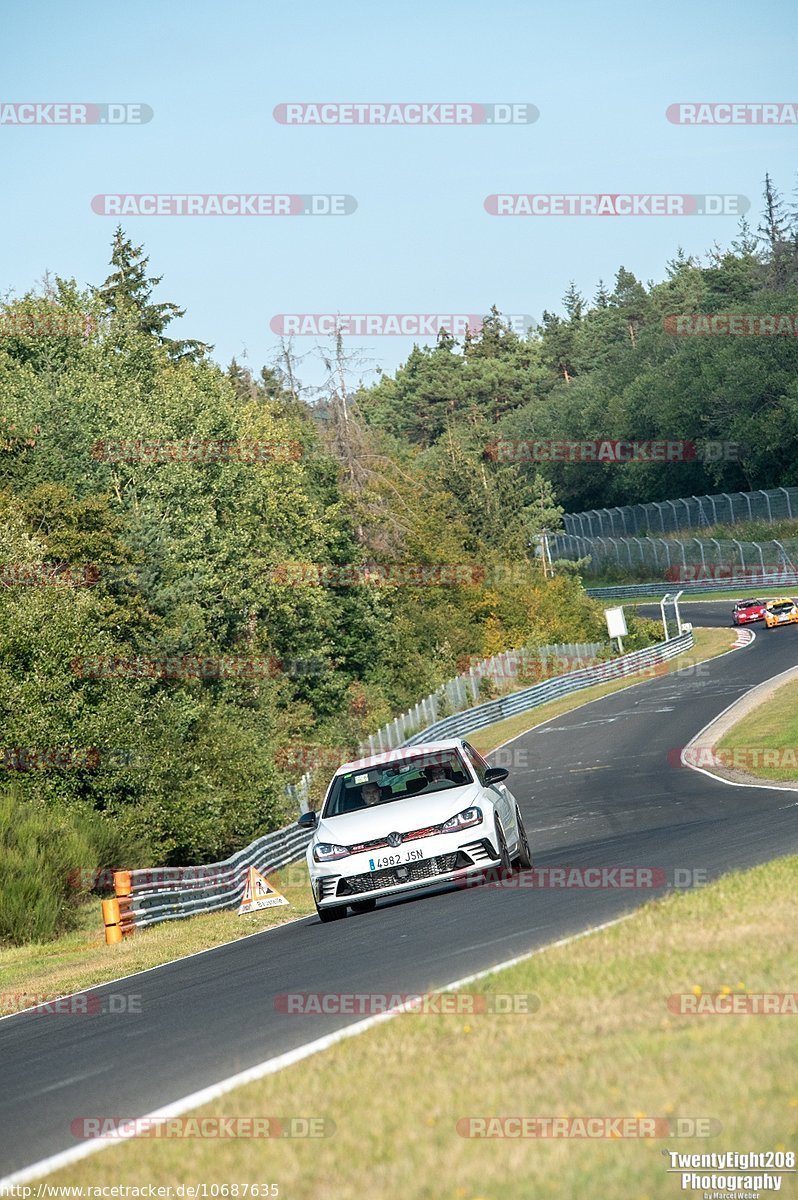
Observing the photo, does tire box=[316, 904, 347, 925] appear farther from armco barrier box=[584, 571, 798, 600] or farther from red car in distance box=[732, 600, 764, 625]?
armco barrier box=[584, 571, 798, 600]

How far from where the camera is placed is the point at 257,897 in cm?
2173

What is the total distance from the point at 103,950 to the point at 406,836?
252 inches

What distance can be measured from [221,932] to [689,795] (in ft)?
38.8

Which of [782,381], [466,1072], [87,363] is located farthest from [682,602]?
Result: [466,1072]

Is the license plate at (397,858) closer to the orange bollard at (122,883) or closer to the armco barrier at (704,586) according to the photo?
the orange bollard at (122,883)

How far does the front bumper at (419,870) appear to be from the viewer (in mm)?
14570

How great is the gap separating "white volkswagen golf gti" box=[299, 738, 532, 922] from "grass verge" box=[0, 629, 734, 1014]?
2.17 meters

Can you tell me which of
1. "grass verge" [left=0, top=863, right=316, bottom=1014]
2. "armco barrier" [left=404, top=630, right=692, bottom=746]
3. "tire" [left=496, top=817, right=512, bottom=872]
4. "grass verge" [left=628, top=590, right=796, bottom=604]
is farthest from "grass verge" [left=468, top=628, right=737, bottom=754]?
"tire" [left=496, top=817, right=512, bottom=872]

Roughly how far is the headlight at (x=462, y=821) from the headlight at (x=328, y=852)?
100 centimetres

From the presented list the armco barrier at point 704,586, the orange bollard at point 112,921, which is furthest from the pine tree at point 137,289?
the orange bollard at point 112,921

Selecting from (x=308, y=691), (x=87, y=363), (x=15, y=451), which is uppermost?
(x=87, y=363)

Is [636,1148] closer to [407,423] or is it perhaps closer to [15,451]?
[15,451]

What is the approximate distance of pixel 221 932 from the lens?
1819 cm

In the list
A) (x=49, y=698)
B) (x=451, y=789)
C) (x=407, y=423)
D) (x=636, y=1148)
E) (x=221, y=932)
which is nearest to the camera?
(x=636, y=1148)
